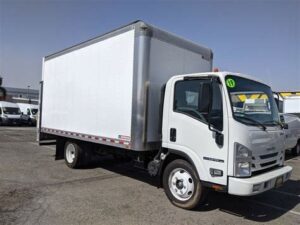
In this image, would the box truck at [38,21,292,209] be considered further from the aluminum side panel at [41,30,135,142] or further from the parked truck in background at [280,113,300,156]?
the parked truck in background at [280,113,300,156]

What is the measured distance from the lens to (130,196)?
599 centimetres

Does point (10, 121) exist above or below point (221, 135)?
below

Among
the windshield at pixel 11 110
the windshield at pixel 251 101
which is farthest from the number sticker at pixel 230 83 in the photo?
the windshield at pixel 11 110

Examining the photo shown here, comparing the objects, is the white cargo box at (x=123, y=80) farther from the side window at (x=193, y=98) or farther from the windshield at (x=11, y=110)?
the windshield at (x=11, y=110)

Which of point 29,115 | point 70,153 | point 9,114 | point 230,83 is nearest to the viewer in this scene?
point 230,83

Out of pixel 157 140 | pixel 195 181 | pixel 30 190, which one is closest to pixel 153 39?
pixel 157 140

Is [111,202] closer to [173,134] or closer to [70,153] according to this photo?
[173,134]

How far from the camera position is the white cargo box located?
5.66 metres

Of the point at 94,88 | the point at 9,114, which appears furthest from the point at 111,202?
the point at 9,114

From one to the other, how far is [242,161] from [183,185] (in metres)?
1.26

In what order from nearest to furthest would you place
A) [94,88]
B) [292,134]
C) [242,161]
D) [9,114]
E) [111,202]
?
[242,161]
[111,202]
[94,88]
[292,134]
[9,114]

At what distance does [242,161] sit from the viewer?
4.54 meters

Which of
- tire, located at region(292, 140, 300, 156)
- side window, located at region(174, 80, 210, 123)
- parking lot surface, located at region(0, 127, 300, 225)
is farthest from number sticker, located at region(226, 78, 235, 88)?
tire, located at region(292, 140, 300, 156)

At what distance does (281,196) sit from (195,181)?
106 inches
